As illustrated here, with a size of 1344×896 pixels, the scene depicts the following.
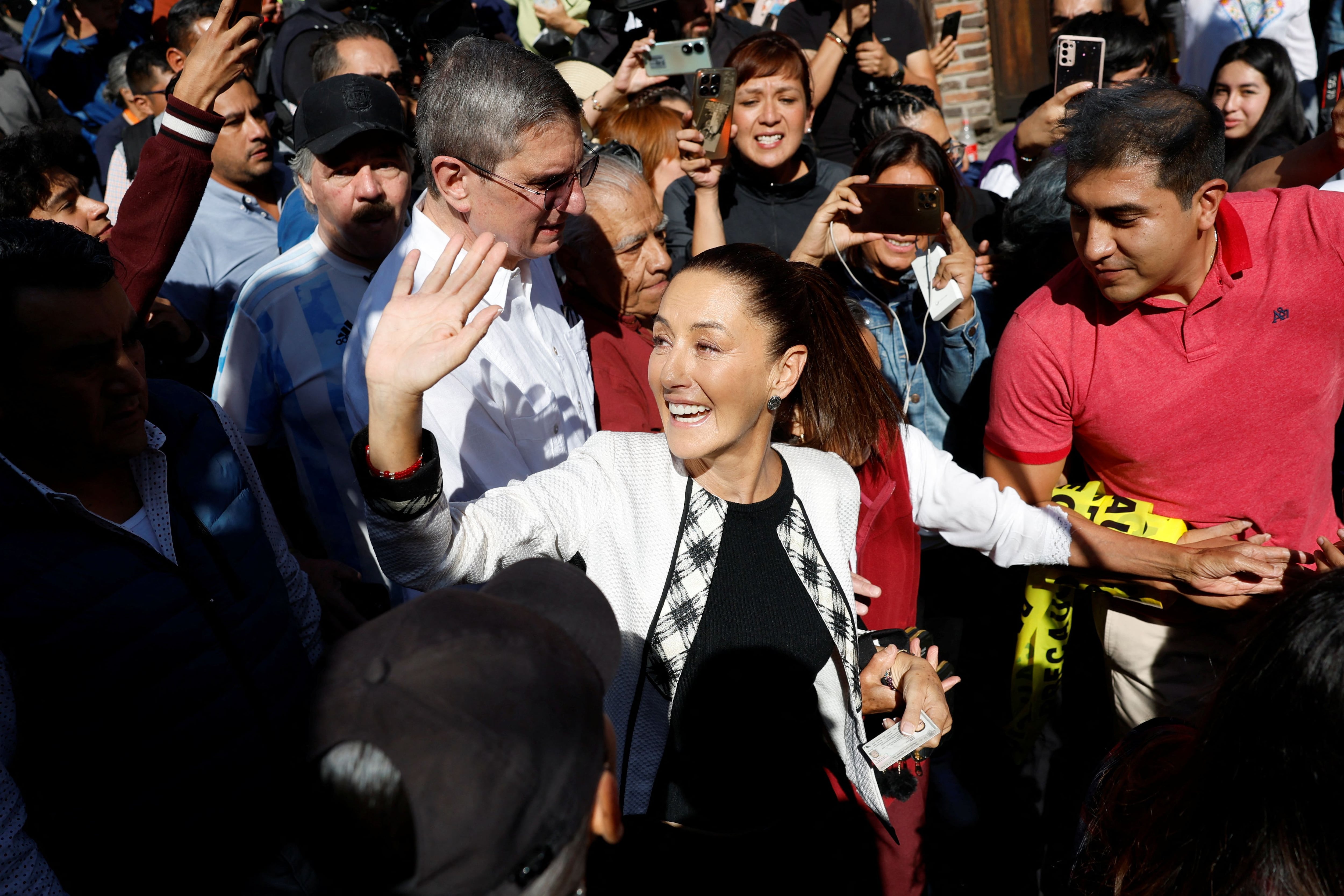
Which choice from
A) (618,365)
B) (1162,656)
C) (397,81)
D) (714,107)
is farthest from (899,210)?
(397,81)

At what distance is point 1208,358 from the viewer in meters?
2.30

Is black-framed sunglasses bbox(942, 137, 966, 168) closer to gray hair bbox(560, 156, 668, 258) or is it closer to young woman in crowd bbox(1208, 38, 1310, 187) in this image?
young woman in crowd bbox(1208, 38, 1310, 187)

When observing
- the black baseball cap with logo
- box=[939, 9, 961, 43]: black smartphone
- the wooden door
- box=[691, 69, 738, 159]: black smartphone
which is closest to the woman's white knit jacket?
the black baseball cap with logo

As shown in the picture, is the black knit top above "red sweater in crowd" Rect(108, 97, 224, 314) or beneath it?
beneath

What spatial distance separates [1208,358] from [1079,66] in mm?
1926

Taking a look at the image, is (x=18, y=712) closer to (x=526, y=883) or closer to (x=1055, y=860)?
(x=526, y=883)

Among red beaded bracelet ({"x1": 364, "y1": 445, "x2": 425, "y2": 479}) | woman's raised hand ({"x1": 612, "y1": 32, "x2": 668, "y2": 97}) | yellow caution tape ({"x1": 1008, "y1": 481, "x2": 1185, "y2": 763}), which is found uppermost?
woman's raised hand ({"x1": 612, "y1": 32, "x2": 668, "y2": 97})

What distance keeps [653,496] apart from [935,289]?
1511 millimetres

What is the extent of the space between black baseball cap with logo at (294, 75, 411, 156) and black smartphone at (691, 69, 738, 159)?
1.07 m

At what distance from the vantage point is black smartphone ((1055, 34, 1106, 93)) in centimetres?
363

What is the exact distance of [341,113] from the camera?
2754 millimetres

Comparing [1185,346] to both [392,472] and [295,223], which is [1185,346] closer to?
[392,472]

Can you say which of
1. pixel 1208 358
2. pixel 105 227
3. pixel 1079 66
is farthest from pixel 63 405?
pixel 1079 66

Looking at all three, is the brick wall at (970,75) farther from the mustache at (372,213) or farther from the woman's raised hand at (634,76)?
the mustache at (372,213)
